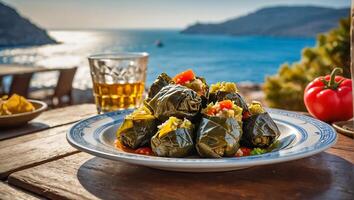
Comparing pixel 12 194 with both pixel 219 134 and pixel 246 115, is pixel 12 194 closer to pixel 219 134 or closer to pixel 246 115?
pixel 219 134

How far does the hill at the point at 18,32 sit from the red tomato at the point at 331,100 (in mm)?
5853

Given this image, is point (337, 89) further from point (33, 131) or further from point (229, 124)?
point (33, 131)

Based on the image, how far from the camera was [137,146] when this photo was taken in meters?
1.10

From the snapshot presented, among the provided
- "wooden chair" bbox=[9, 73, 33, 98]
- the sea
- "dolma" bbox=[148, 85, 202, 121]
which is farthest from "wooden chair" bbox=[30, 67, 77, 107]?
the sea

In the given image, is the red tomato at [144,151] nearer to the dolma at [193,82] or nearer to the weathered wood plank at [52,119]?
the dolma at [193,82]

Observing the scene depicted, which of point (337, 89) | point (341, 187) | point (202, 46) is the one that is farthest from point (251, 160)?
point (202, 46)

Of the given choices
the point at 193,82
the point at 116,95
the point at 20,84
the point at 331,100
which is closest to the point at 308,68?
the point at 20,84

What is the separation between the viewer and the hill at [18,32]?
7279 millimetres

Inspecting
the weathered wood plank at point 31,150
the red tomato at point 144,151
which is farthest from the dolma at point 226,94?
the weathered wood plank at point 31,150

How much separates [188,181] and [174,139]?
98mm

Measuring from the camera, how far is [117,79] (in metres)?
1.78

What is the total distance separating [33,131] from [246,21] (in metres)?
43.1

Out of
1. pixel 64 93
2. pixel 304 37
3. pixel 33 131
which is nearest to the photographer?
pixel 33 131

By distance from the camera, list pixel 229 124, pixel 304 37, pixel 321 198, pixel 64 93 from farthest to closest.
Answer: pixel 304 37, pixel 64 93, pixel 229 124, pixel 321 198
